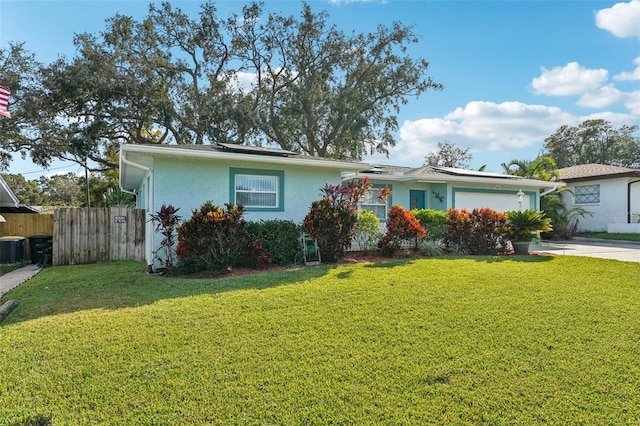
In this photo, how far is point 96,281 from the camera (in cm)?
744

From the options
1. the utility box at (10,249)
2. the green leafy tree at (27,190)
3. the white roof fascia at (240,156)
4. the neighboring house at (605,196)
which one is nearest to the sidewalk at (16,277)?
the utility box at (10,249)

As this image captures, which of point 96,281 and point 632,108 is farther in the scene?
point 632,108

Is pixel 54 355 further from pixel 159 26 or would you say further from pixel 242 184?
pixel 159 26

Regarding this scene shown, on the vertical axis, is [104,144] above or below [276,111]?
below

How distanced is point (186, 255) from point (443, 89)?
21319 millimetres

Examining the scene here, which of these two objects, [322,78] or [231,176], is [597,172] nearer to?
[322,78]

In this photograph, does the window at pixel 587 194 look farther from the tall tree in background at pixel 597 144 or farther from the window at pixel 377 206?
the tall tree in background at pixel 597 144

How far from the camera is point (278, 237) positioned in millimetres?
9258

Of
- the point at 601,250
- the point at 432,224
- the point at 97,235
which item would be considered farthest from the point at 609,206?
the point at 97,235

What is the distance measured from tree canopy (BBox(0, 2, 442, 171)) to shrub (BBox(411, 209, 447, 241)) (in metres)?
12.1

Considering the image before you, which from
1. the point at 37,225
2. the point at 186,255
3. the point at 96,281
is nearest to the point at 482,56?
the point at 186,255

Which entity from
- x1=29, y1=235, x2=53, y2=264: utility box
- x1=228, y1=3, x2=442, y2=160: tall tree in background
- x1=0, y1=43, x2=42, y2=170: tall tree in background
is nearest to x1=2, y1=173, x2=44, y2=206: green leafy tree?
x1=0, y1=43, x2=42, y2=170: tall tree in background

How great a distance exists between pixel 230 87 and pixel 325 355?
72.6ft

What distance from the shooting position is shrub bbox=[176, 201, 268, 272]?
789 centimetres
